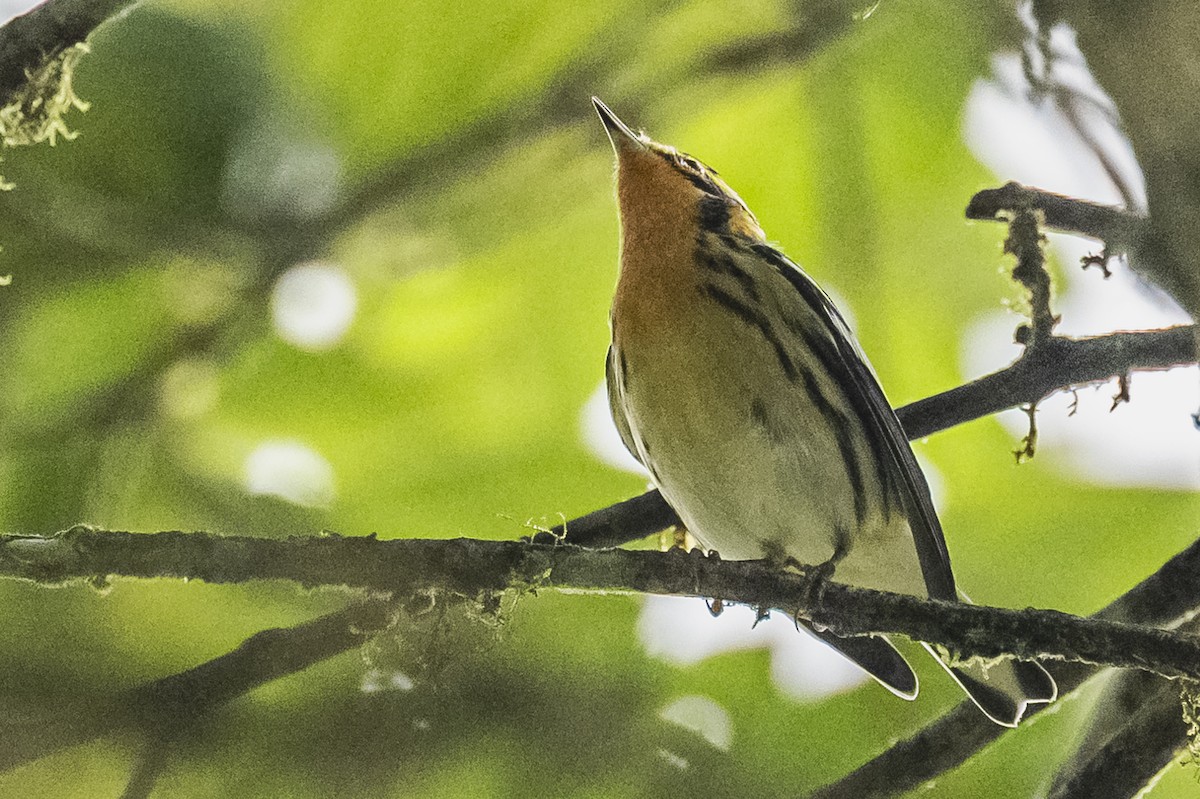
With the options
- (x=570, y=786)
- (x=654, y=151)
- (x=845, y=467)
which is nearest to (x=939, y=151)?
(x=654, y=151)

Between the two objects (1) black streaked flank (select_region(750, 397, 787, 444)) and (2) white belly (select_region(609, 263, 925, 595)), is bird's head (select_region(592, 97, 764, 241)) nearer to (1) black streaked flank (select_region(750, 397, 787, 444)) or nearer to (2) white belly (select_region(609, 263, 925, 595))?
(2) white belly (select_region(609, 263, 925, 595))

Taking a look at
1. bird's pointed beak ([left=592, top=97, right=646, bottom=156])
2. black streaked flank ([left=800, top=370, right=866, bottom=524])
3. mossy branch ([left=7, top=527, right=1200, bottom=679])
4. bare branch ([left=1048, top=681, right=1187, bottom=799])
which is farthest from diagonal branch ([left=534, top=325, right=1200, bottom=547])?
bird's pointed beak ([left=592, top=97, right=646, bottom=156])

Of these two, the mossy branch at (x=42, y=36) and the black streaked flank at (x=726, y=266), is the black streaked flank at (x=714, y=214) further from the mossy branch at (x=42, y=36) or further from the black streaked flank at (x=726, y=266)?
the mossy branch at (x=42, y=36)

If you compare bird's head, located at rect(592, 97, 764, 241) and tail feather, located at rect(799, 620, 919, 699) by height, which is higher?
bird's head, located at rect(592, 97, 764, 241)

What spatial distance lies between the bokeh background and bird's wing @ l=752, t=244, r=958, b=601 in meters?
0.35

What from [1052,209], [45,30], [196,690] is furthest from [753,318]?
[45,30]

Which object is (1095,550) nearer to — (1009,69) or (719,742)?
(719,742)

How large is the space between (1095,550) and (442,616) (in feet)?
9.87

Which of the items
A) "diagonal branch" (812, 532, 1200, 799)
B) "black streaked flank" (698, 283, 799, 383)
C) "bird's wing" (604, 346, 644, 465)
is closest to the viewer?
"diagonal branch" (812, 532, 1200, 799)

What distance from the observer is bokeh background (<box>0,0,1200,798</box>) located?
4.41 m

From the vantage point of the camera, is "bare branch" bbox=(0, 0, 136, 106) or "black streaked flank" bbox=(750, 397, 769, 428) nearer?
"bare branch" bbox=(0, 0, 136, 106)

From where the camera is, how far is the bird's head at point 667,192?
4.84m

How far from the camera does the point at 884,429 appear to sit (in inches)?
167

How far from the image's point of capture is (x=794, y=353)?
4.40 metres
